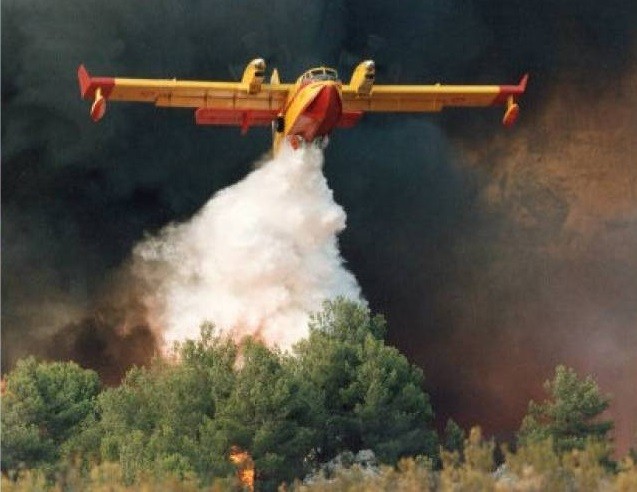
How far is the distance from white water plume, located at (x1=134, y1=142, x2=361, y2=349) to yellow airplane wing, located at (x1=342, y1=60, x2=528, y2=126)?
1560mm

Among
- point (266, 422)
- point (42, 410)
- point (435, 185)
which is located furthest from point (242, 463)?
point (435, 185)

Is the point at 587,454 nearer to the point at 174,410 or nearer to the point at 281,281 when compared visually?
the point at 174,410

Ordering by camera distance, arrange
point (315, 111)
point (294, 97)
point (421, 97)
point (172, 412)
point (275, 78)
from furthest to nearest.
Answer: point (421, 97) < point (275, 78) < point (294, 97) < point (315, 111) < point (172, 412)

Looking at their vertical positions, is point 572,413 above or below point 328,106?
below

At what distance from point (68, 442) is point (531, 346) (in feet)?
33.1

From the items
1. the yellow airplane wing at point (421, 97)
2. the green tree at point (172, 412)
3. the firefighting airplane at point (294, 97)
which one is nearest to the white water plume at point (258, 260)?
the firefighting airplane at point (294, 97)

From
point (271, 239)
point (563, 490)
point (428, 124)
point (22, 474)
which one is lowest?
point (563, 490)

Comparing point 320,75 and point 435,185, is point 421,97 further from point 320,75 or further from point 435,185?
point 435,185

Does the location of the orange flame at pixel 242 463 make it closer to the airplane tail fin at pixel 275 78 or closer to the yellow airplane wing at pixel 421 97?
the yellow airplane wing at pixel 421 97

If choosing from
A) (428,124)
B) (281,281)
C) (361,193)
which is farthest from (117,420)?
(428,124)

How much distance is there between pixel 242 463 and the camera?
72.3ft

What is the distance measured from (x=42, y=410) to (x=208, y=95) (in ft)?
21.1

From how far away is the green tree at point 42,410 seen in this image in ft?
75.9

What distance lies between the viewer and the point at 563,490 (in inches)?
711
